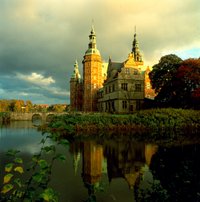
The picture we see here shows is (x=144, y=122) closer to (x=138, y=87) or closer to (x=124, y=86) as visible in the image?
(x=124, y=86)

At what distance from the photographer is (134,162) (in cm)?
1110

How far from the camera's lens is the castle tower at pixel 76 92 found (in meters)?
67.1

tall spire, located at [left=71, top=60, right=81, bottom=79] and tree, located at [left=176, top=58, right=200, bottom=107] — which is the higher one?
tall spire, located at [left=71, top=60, right=81, bottom=79]

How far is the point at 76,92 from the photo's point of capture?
67562mm

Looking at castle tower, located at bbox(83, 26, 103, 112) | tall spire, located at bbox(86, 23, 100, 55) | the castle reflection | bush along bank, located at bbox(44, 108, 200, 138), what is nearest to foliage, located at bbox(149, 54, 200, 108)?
bush along bank, located at bbox(44, 108, 200, 138)

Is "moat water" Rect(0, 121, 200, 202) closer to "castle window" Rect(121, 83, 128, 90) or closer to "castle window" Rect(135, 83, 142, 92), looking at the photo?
"castle window" Rect(121, 83, 128, 90)

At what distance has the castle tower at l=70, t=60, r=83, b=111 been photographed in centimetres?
6712

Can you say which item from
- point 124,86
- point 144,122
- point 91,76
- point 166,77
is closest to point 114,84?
point 124,86

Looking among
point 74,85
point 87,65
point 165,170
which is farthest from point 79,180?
point 74,85

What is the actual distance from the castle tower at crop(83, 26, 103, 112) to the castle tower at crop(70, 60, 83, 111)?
10774 millimetres

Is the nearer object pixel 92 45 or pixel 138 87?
pixel 138 87

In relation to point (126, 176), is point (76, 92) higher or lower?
higher

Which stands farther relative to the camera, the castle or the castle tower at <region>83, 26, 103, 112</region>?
the castle tower at <region>83, 26, 103, 112</region>

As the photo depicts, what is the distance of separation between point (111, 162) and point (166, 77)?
27.3 metres
